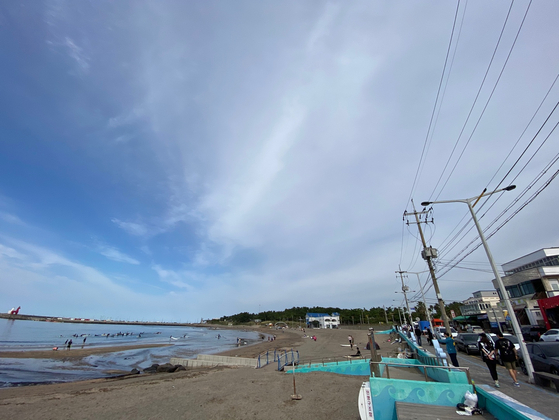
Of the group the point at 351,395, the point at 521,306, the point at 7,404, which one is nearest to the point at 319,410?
the point at 351,395

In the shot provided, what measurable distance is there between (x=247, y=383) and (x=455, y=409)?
10.6 m

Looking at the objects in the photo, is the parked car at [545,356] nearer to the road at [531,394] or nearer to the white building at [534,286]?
the road at [531,394]

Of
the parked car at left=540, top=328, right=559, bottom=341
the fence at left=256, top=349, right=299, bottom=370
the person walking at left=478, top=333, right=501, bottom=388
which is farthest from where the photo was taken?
the parked car at left=540, top=328, right=559, bottom=341

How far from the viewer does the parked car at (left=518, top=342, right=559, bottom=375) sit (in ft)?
35.4

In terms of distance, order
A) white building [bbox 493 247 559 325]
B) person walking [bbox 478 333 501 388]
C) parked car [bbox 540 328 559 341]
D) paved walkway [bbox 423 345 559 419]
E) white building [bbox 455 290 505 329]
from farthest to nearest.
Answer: white building [bbox 455 290 505 329]
white building [bbox 493 247 559 325]
parked car [bbox 540 328 559 341]
person walking [bbox 478 333 501 388]
paved walkway [bbox 423 345 559 419]

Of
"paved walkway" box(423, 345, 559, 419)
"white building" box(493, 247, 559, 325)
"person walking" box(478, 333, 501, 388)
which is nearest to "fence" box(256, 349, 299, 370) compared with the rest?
"person walking" box(478, 333, 501, 388)

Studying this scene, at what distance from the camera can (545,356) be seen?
11.4 meters

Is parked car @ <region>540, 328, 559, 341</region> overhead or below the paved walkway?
overhead

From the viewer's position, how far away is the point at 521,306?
3981 cm

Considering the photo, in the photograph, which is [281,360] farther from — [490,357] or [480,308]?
[480,308]

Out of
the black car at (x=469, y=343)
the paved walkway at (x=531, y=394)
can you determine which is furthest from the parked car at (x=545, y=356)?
the black car at (x=469, y=343)

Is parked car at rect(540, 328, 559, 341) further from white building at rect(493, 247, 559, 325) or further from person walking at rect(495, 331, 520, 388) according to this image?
person walking at rect(495, 331, 520, 388)

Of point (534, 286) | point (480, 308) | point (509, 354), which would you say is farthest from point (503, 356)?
point (480, 308)

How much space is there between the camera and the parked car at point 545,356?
424 inches
